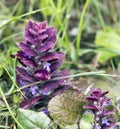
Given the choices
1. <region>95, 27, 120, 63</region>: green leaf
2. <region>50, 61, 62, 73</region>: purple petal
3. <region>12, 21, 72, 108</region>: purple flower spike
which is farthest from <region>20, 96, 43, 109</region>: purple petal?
<region>95, 27, 120, 63</region>: green leaf

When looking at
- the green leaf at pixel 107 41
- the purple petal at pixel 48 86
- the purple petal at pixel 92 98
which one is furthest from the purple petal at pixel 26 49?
the green leaf at pixel 107 41

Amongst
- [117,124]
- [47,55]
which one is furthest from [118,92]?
[47,55]

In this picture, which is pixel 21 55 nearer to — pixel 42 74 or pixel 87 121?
pixel 42 74

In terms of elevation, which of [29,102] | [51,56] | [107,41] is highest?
[51,56]

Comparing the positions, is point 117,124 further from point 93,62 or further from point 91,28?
point 91,28

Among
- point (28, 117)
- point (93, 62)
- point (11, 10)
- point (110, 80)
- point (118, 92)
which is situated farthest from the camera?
point (11, 10)

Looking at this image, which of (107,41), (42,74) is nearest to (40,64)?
(42,74)

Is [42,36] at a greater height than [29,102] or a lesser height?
greater

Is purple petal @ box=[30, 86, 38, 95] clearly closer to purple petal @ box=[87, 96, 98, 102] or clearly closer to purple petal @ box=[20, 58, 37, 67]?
purple petal @ box=[20, 58, 37, 67]
